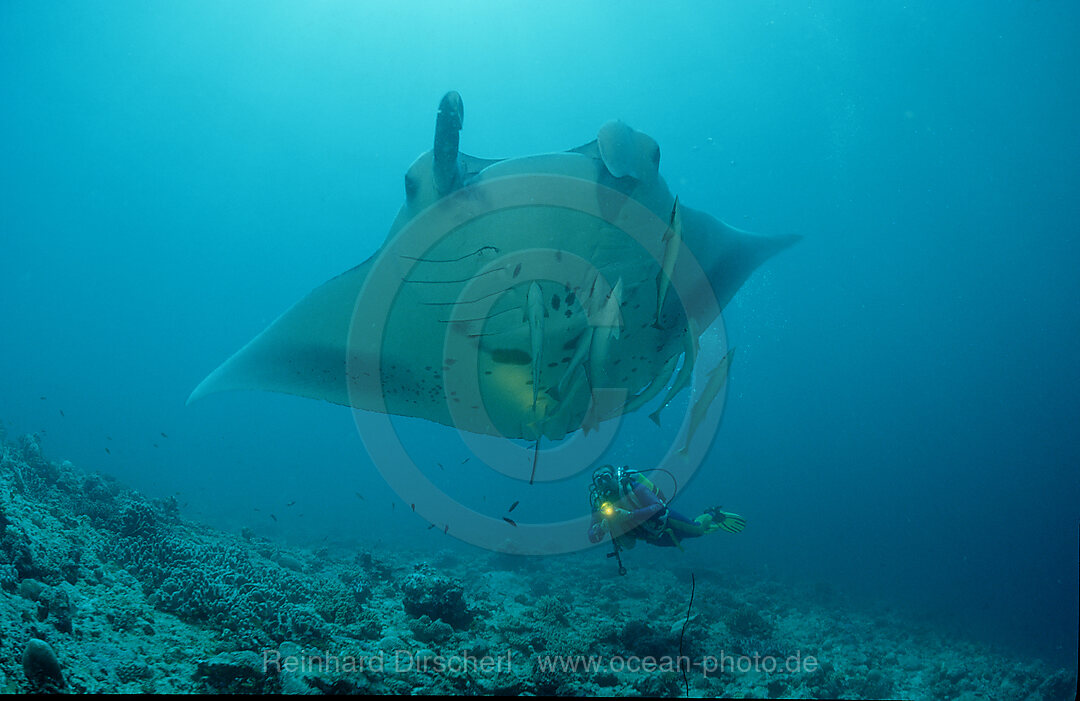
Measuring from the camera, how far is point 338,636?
142 inches

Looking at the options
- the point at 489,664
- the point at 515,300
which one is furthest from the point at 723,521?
the point at 515,300

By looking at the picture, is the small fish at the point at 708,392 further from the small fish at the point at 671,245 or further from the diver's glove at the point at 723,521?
the diver's glove at the point at 723,521

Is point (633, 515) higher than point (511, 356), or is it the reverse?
point (511, 356)

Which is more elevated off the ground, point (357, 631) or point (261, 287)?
point (261, 287)

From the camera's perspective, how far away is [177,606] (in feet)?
11.2

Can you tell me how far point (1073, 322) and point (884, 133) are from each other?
22.5 meters

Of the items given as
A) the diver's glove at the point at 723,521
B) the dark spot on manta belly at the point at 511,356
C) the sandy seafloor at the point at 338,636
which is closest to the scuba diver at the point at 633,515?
the diver's glove at the point at 723,521

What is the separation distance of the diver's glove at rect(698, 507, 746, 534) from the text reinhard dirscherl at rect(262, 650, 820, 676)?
1225 mm

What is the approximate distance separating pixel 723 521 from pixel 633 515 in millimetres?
1146

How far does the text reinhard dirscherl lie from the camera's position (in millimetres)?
2652

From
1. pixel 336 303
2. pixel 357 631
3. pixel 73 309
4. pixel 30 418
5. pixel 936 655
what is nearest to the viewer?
pixel 336 303

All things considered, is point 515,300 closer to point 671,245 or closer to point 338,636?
point 671,245

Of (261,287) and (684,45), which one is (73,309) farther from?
(684,45)

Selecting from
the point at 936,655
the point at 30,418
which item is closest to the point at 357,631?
the point at 936,655
